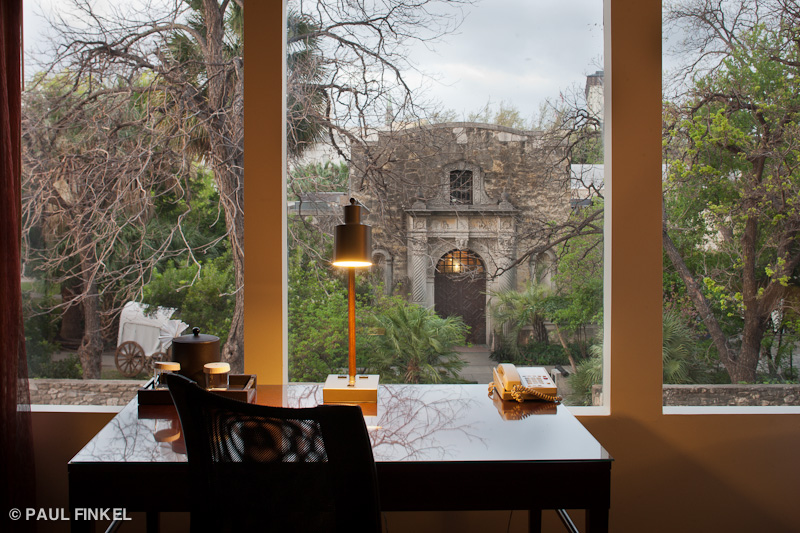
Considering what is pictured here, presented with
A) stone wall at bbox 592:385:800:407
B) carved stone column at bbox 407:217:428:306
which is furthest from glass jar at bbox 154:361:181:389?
stone wall at bbox 592:385:800:407

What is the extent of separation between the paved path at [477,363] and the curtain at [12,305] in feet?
6.16

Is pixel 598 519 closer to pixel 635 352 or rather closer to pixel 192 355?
pixel 635 352

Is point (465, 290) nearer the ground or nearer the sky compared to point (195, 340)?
nearer the sky

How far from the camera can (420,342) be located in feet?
8.29

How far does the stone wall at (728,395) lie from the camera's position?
2496 millimetres

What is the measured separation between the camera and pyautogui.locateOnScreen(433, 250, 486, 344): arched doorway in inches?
98.5

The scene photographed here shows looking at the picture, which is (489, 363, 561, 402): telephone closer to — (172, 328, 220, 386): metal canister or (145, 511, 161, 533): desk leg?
(172, 328, 220, 386): metal canister

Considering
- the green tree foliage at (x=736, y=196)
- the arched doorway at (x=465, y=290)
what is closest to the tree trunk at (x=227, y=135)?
the arched doorway at (x=465, y=290)

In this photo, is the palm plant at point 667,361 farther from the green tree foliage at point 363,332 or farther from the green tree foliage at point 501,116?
the green tree foliage at point 501,116

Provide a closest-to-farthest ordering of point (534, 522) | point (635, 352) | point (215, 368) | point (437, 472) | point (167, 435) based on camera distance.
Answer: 1. point (437, 472)
2. point (167, 435)
3. point (215, 368)
4. point (534, 522)
5. point (635, 352)

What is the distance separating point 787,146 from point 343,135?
213cm

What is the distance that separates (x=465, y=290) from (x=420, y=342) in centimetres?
33

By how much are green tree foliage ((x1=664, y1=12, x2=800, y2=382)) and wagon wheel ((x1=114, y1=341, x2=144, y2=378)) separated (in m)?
2.64

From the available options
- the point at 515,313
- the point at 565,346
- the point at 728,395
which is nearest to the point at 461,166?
the point at 515,313
